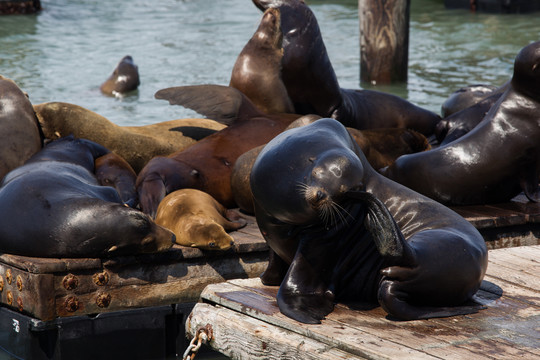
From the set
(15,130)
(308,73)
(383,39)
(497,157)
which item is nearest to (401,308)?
(497,157)

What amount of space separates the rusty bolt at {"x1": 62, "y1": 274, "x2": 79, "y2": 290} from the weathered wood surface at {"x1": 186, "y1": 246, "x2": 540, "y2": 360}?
34.8 inches

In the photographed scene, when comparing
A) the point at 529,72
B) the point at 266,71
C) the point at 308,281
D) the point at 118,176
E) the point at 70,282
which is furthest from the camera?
the point at 266,71

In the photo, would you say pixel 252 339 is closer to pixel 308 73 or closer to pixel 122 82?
pixel 308 73

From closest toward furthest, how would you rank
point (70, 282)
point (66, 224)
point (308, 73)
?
point (70, 282) < point (66, 224) < point (308, 73)

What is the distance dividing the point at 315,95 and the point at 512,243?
251 centimetres

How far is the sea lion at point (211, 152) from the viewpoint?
539 centimetres

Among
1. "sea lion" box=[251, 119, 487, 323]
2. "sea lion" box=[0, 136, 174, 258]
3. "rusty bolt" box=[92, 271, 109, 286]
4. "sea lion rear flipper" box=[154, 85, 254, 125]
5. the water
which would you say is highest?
"sea lion" box=[251, 119, 487, 323]

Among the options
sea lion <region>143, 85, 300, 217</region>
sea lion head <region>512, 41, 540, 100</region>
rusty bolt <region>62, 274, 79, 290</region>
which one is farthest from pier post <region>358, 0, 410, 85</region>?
rusty bolt <region>62, 274, 79, 290</region>

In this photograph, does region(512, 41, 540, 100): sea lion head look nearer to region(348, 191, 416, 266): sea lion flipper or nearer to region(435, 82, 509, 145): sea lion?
region(435, 82, 509, 145): sea lion

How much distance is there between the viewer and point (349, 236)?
3.29 m

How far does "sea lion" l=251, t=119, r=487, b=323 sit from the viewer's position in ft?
9.96

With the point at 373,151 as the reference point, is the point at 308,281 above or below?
above

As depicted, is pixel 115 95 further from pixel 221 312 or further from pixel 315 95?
pixel 221 312

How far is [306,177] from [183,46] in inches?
604
